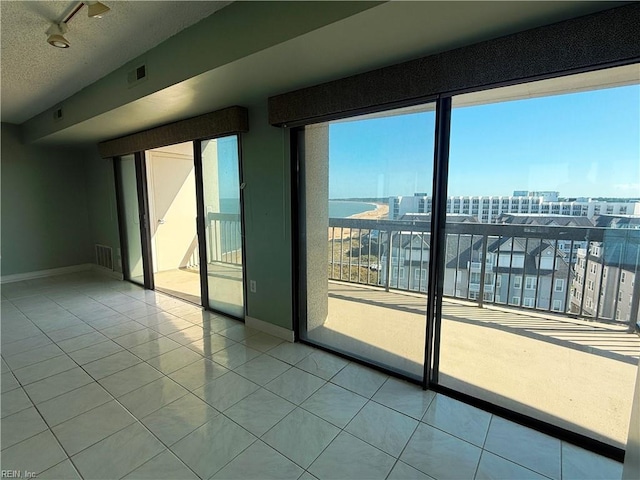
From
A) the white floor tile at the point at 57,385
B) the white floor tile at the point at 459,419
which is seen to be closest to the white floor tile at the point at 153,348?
the white floor tile at the point at 57,385

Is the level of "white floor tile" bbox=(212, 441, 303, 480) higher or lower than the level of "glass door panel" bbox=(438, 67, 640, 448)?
lower

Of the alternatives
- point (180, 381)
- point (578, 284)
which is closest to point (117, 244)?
point (180, 381)

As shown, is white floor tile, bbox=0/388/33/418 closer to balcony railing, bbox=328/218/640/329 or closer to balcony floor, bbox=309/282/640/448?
balcony floor, bbox=309/282/640/448

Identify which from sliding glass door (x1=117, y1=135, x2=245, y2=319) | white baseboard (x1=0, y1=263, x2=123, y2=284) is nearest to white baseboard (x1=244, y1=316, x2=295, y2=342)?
sliding glass door (x1=117, y1=135, x2=245, y2=319)

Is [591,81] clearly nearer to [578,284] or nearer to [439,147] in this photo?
[439,147]

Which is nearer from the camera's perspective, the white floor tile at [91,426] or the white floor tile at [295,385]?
the white floor tile at [91,426]

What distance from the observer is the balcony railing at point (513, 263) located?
5.01 feet

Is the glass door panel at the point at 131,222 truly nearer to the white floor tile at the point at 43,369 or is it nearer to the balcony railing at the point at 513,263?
the white floor tile at the point at 43,369

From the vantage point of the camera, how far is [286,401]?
1926mm

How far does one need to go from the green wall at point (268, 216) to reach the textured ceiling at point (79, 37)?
0.90m

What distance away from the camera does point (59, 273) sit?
5.07m

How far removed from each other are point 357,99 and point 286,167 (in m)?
0.83

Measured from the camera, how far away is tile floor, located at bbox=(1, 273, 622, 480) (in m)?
1.46

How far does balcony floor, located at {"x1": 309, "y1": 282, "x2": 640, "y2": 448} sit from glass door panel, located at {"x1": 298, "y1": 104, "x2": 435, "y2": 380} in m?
0.01
